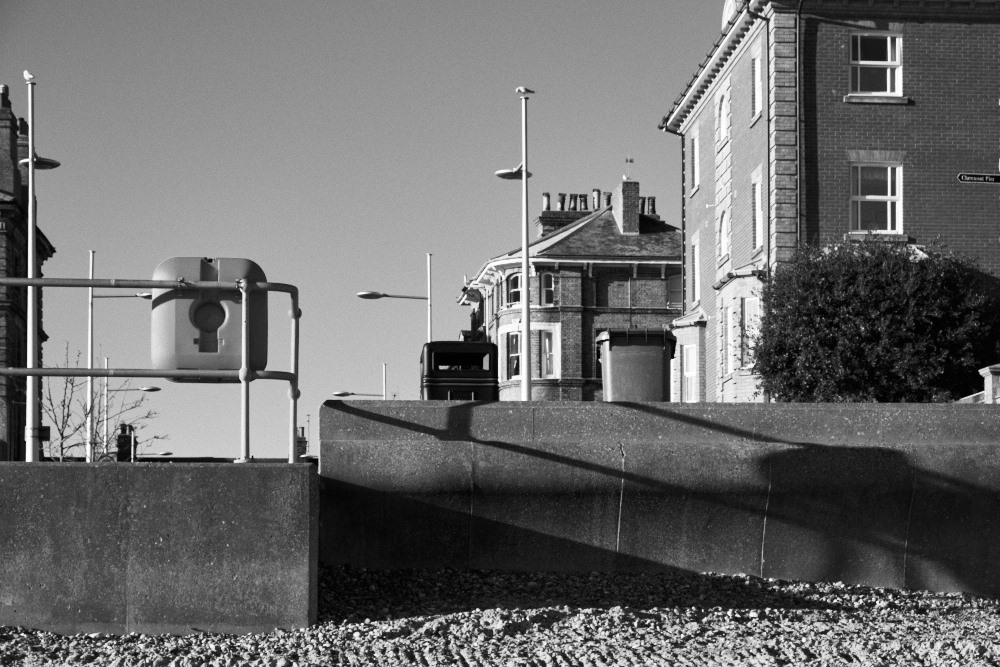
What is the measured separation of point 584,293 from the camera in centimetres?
6612

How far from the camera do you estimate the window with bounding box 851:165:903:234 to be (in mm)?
32281

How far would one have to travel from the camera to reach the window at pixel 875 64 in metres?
32.6

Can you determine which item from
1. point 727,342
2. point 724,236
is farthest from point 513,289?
point 727,342

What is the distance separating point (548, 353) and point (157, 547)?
5540cm

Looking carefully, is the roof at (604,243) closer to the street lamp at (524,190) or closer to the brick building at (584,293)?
the brick building at (584,293)

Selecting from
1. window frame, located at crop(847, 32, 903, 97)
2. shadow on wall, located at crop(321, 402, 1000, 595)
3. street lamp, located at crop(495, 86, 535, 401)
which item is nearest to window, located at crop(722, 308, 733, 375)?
street lamp, located at crop(495, 86, 535, 401)

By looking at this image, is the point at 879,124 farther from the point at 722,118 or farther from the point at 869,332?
the point at 722,118

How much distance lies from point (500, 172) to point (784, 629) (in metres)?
23.4

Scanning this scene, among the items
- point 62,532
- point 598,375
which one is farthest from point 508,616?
point 598,375

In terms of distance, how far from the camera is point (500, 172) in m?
32.8

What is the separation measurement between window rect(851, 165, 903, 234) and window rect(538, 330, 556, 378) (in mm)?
33732

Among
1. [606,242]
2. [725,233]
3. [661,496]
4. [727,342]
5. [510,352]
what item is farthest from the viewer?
[606,242]

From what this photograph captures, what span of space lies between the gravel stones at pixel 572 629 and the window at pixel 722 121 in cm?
2615

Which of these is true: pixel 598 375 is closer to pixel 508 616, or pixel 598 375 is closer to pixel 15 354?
pixel 15 354
